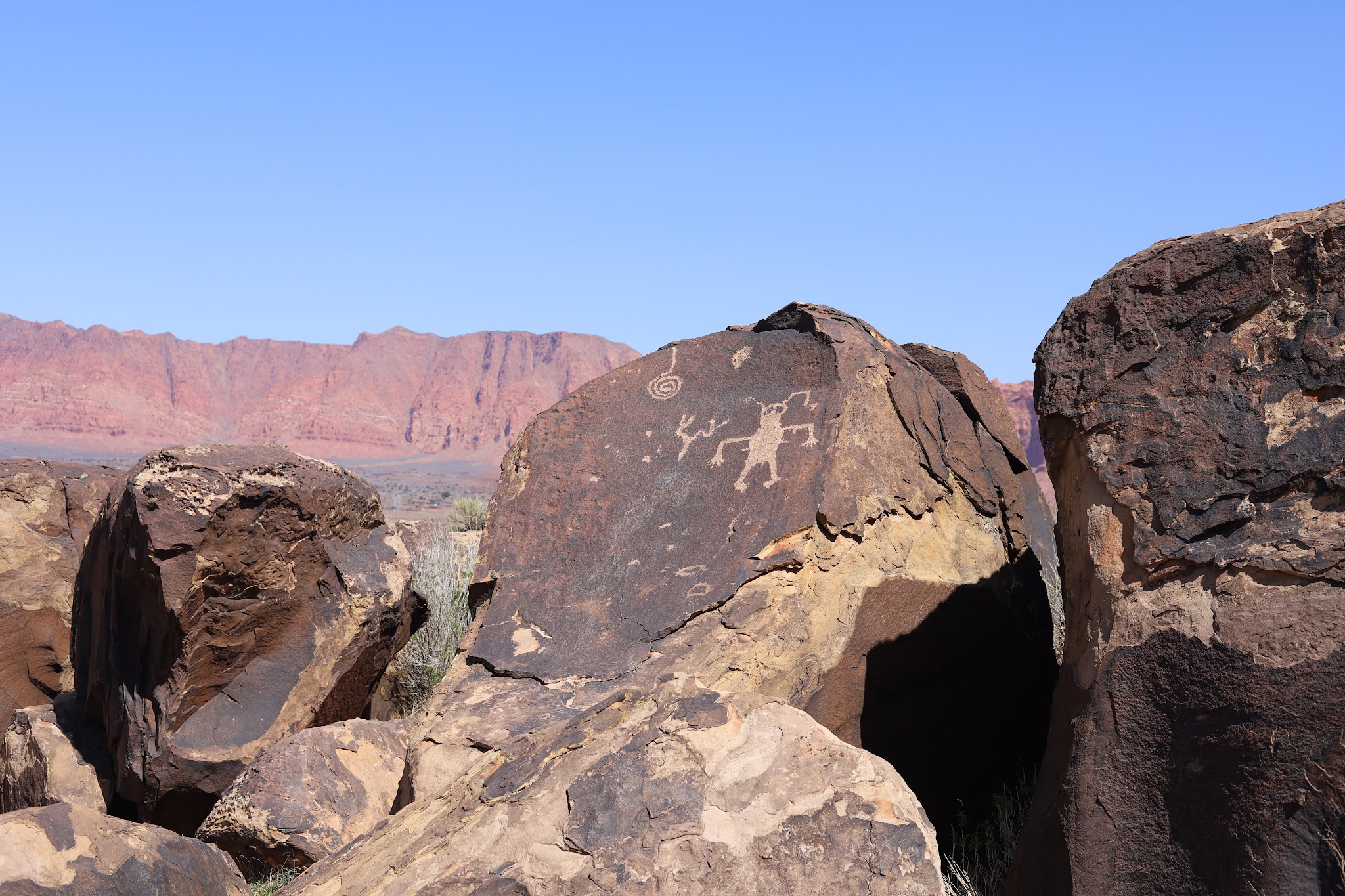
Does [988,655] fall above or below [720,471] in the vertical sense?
below

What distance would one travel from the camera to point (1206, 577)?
2645 mm

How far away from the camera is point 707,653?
372 cm

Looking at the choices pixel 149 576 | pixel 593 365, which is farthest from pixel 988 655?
pixel 593 365

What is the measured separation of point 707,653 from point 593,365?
77.2m

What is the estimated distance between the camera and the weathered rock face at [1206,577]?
2.42m

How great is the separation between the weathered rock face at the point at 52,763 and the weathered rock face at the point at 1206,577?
379 cm

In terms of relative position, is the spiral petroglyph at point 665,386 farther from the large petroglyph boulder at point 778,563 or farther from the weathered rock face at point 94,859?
the weathered rock face at point 94,859

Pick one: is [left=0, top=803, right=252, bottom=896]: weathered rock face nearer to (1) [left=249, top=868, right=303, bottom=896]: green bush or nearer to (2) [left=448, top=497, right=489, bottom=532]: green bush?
(1) [left=249, top=868, right=303, bottom=896]: green bush

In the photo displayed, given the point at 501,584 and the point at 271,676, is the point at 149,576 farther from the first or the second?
the point at 501,584

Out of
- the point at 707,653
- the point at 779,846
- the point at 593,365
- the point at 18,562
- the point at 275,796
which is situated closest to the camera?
the point at 779,846

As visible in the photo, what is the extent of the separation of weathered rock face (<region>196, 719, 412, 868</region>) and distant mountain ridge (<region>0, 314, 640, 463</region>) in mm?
60362

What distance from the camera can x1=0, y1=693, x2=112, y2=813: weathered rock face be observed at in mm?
4656

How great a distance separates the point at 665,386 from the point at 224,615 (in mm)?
2057

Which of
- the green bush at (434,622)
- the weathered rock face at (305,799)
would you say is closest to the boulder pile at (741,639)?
the weathered rock face at (305,799)
